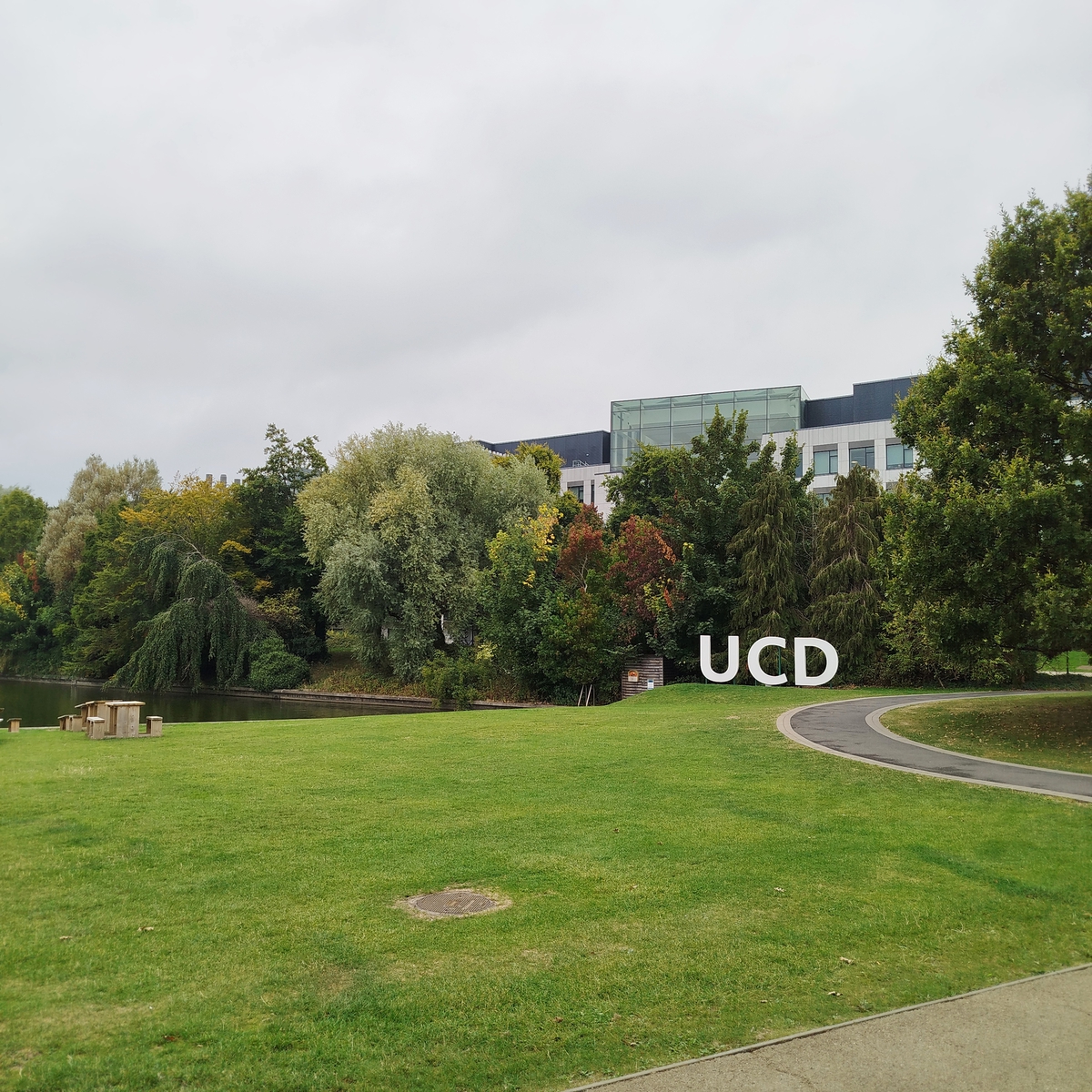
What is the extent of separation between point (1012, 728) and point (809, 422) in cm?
4330

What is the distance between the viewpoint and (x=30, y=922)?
19.4 feet

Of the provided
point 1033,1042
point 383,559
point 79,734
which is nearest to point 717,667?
point 383,559

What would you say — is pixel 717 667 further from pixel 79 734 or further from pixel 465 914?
pixel 465 914

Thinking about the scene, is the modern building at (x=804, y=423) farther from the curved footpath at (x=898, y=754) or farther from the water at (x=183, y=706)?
the curved footpath at (x=898, y=754)

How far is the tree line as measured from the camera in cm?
1431

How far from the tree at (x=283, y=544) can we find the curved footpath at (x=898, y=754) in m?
30.9

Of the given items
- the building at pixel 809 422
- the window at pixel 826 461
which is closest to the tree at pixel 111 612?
the building at pixel 809 422

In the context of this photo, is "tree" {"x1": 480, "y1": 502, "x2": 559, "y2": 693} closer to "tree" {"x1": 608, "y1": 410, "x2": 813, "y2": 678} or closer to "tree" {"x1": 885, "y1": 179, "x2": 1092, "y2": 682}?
"tree" {"x1": 608, "y1": 410, "x2": 813, "y2": 678}

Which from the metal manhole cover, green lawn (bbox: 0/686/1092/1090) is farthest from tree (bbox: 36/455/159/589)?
the metal manhole cover

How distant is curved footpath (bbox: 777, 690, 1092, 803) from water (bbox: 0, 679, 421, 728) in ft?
57.6

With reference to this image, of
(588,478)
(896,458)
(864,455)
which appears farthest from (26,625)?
(896,458)

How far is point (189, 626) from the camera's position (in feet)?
129

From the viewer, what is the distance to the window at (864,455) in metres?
53.2

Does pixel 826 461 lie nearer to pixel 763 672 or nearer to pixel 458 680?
pixel 763 672
